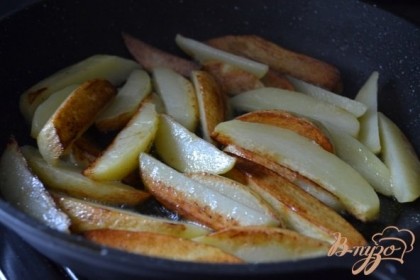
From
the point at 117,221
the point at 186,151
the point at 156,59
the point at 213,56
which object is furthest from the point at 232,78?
the point at 117,221

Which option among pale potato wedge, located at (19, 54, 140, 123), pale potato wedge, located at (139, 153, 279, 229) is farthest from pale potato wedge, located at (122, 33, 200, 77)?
pale potato wedge, located at (139, 153, 279, 229)

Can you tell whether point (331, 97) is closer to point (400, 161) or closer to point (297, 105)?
point (297, 105)

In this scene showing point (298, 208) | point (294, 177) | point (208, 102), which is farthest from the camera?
point (208, 102)

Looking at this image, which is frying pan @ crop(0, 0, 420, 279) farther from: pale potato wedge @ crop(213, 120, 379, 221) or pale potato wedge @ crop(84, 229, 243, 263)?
pale potato wedge @ crop(84, 229, 243, 263)

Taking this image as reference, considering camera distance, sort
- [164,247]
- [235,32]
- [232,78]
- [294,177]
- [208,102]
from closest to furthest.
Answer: [164,247], [294,177], [208,102], [232,78], [235,32]

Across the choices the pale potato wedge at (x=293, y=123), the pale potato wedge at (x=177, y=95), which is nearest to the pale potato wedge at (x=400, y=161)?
Result: the pale potato wedge at (x=293, y=123)

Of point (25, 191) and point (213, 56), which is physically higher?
point (213, 56)

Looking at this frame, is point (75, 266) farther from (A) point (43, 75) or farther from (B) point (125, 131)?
(A) point (43, 75)

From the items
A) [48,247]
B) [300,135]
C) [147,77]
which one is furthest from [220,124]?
[48,247]
